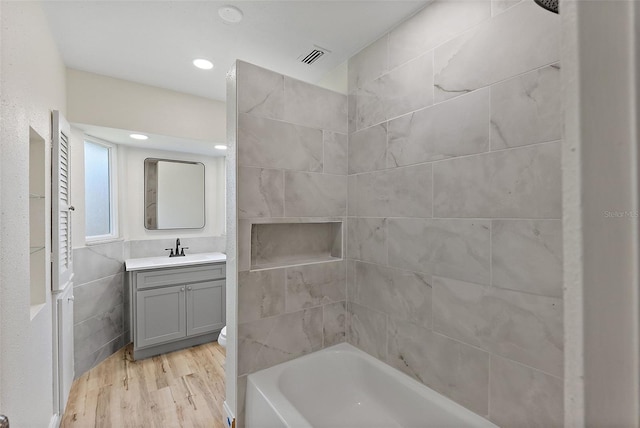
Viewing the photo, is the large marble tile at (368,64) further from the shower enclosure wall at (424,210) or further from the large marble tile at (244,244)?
the large marble tile at (244,244)

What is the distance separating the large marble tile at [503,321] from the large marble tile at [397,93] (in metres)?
0.99

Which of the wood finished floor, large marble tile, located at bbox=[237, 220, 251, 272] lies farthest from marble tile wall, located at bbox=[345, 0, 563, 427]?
the wood finished floor

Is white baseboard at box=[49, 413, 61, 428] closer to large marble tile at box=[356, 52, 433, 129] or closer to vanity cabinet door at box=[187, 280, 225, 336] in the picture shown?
vanity cabinet door at box=[187, 280, 225, 336]

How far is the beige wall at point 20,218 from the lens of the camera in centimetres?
106

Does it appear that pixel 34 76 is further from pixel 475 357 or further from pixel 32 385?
pixel 475 357

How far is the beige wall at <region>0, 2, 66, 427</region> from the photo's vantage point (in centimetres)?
106

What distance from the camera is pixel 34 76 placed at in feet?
4.70

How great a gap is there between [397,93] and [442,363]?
1.53m

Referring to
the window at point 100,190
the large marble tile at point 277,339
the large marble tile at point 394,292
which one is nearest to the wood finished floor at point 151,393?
the large marble tile at point 277,339

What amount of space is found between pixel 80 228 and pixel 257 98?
1.97m

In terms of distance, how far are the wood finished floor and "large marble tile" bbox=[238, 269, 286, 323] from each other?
87 cm

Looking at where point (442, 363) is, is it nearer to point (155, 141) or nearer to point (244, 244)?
point (244, 244)

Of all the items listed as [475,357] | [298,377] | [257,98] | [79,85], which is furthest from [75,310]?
[475,357]

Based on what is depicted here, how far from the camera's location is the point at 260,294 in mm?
1786
